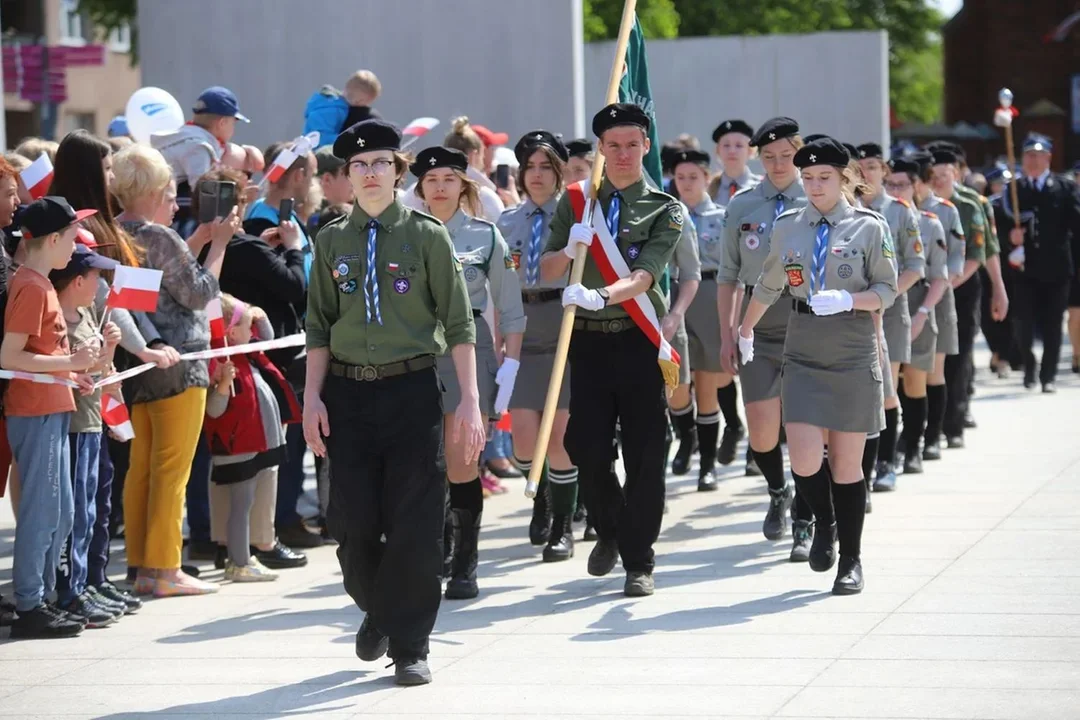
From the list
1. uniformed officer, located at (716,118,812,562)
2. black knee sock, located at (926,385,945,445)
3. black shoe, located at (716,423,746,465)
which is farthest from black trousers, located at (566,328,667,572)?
black knee sock, located at (926,385,945,445)

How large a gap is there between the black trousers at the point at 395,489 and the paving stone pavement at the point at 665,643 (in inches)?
11.7

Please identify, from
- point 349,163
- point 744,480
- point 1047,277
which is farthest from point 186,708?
point 1047,277

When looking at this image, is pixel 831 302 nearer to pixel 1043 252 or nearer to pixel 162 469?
pixel 162 469

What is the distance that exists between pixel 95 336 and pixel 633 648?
2622 mm

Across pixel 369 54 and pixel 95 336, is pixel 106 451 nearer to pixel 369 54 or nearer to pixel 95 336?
pixel 95 336

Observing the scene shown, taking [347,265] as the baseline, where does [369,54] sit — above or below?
above

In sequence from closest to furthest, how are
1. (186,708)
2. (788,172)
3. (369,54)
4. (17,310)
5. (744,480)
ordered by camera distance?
(186,708) → (17,310) → (788,172) → (744,480) → (369,54)

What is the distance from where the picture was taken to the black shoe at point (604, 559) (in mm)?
8766

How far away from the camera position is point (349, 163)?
6922 mm

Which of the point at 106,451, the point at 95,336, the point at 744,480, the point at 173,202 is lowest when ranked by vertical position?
the point at 744,480

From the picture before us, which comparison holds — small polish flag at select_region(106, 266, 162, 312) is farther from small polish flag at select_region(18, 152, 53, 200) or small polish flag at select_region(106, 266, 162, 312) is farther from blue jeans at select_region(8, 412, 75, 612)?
small polish flag at select_region(18, 152, 53, 200)

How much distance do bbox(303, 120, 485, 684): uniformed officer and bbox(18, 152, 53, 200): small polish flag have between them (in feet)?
7.85

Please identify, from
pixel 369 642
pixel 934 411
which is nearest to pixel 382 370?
pixel 369 642

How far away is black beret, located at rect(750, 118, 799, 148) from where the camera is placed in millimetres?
9602
